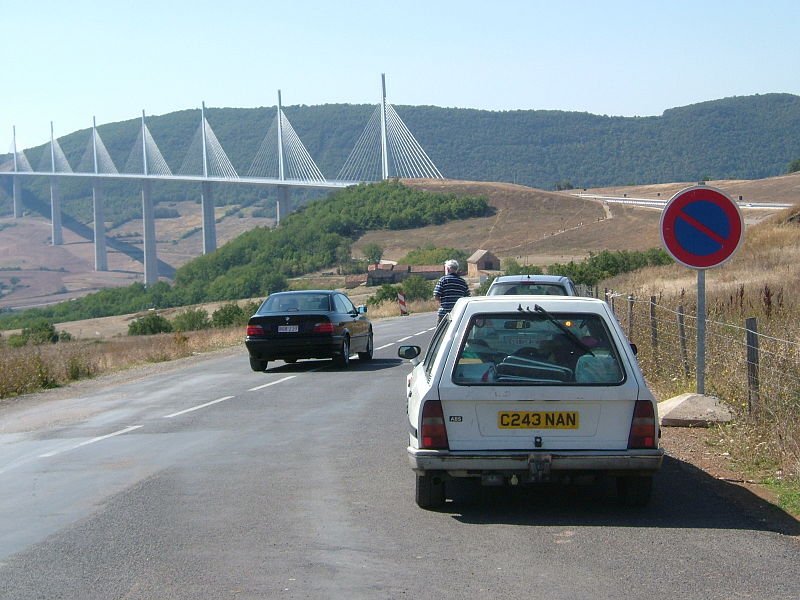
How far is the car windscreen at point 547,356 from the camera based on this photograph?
24.5ft

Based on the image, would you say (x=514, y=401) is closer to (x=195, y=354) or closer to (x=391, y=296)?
(x=195, y=354)

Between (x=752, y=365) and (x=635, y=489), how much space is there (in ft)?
9.80

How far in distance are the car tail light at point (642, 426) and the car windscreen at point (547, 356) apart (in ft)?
0.75

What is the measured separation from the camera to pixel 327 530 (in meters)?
7.15

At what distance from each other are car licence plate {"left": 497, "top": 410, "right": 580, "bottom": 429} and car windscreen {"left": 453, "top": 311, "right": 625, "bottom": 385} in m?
0.20

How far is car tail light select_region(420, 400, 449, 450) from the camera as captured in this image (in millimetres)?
7367

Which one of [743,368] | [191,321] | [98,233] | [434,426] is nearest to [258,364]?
[743,368]

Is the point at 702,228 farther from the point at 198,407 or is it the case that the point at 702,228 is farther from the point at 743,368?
the point at 198,407

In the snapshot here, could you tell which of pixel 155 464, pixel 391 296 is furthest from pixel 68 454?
pixel 391 296

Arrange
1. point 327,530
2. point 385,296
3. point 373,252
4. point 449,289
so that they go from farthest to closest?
point 373,252
point 385,296
point 449,289
point 327,530

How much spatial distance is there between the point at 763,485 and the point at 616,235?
290 ft

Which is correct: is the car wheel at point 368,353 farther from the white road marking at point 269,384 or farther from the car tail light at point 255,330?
the white road marking at point 269,384

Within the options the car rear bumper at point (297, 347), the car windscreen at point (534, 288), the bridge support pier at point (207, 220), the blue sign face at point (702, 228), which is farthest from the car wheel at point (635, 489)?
the bridge support pier at point (207, 220)

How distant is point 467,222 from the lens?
4779 inches
